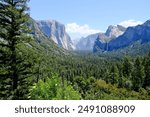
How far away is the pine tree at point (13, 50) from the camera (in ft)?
80.4

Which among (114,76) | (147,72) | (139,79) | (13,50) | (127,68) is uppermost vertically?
(13,50)

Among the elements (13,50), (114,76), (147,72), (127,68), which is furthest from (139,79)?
(13,50)

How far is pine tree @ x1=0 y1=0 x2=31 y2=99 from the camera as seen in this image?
24.5m

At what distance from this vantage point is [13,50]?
2508 centimetres

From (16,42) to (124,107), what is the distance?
60.0ft

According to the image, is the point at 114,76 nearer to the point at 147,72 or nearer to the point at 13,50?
the point at 147,72

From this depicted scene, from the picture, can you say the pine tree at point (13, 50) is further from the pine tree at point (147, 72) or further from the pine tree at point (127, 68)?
the pine tree at point (127, 68)

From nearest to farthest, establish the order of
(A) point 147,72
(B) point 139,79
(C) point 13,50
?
(C) point 13,50 < (B) point 139,79 < (A) point 147,72

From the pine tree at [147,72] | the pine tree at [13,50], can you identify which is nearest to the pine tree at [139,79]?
the pine tree at [147,72]

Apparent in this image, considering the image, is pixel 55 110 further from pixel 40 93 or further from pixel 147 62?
pixel 147 62

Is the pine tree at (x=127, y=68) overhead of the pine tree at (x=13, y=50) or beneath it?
beneath

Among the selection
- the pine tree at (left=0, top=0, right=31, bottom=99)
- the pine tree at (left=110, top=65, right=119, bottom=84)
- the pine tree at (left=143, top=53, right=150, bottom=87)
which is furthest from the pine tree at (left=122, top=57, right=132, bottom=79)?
the pine tree at (left=0, top=0, right=31, bottom=99)

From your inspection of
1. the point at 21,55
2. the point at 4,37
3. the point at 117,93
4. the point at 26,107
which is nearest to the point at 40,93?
the point at 21,55

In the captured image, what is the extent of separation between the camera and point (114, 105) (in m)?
8.37
